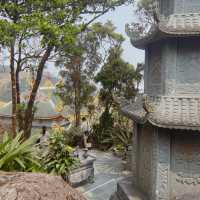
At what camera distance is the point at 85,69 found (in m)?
16.7

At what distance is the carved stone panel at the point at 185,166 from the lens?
5965 millimetres

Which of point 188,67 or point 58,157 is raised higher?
point 188,67

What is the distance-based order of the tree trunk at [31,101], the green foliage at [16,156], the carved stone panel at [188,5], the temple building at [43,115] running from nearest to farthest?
1. the green foliage at [16,156]
2. the carved stone panel at [188,5]
3. the tree trunk at [31,101]
4. the temple building at [43,115]

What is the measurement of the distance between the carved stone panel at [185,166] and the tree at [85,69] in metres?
10.7

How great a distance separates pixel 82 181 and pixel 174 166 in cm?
476

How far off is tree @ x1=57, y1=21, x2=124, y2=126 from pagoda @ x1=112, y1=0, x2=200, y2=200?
10.1m

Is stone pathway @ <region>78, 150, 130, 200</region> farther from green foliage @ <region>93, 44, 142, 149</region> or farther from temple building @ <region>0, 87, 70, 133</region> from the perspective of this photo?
temple building @ <region>0, 87, 70, 133</region>

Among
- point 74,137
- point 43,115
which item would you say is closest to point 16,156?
point 74,137

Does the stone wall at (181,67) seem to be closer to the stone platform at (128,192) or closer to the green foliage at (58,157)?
the stone platform at (128,192)

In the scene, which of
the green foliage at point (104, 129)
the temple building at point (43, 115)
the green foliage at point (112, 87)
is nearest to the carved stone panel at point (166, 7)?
the green foliage at point (112, 87)

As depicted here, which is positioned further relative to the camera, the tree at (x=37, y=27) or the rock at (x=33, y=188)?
the tree at (x=37, y=27)

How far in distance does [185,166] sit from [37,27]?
5.07 m

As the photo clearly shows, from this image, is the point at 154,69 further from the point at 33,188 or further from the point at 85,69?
the point at 85,69

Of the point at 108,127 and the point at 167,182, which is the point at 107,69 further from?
the point at 167,182
